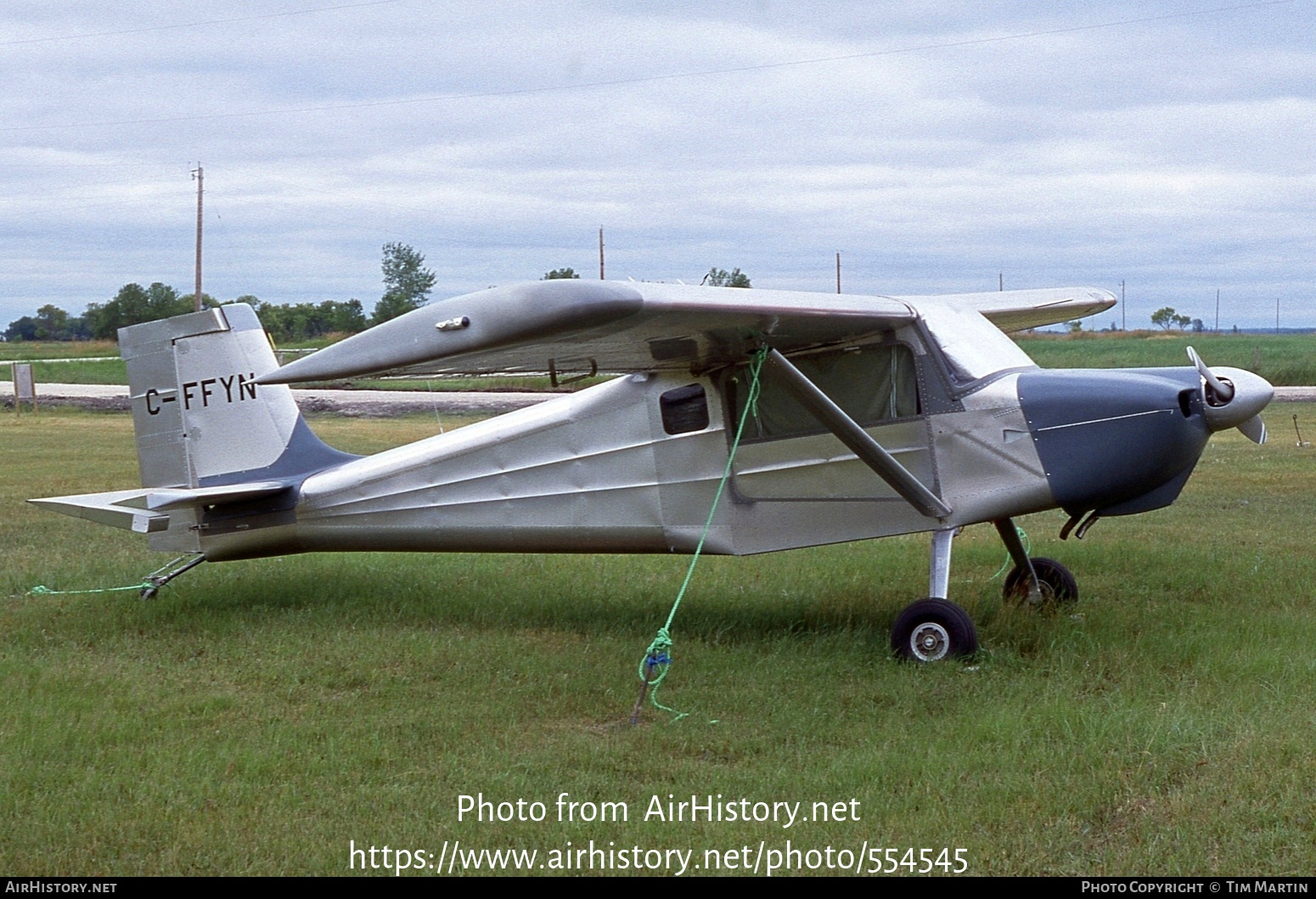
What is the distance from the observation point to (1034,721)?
237 inches

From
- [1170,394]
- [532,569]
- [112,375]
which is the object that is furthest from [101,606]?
[112,375]

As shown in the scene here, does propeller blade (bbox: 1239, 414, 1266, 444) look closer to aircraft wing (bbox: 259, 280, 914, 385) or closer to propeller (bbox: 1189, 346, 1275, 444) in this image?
propeller (bbox: 1189, 346, 1275, 444)

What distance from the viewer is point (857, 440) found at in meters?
7.43

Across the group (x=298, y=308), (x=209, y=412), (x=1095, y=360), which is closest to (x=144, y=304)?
(x=298, y=308)

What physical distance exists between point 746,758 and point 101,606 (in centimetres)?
571

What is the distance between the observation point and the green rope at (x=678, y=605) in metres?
6.60

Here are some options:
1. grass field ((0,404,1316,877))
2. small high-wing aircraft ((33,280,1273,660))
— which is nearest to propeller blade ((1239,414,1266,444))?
small high-wing aircraft ((33,280,1273,660))

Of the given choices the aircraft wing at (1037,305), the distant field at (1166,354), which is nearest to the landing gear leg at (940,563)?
the aircraft wing at (1037,305)

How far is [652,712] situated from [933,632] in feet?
5.93

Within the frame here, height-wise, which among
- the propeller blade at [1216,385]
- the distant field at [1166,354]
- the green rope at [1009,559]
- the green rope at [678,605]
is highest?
the propeller blade at [1216,385]

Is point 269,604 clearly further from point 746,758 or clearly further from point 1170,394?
point 1170,394

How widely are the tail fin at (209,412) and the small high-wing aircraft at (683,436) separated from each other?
0.6 inches

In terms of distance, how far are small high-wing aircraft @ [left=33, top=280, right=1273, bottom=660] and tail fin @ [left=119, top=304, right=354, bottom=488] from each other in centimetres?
1

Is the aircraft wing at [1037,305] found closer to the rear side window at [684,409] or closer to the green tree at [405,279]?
the rear side window at [684,409]
